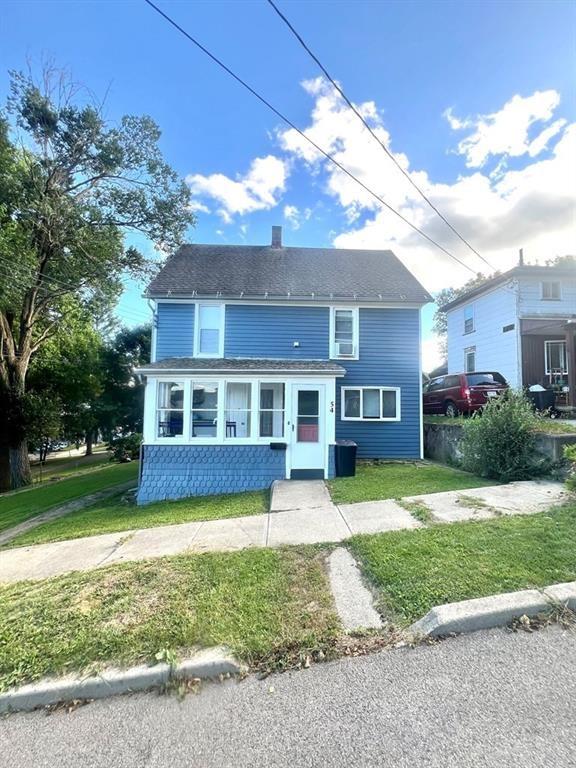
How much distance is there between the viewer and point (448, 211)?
9.88 m

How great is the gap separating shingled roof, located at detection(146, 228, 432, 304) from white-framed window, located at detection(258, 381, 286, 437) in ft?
11.4

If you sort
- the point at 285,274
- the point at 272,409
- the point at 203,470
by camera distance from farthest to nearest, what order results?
the point at 285,274
the point at 272,409
the point at 203,470

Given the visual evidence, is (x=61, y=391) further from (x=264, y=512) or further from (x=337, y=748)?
(x=337, y=748)

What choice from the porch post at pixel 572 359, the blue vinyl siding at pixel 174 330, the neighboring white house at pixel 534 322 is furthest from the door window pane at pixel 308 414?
the neighboring white house at pixel 534 322

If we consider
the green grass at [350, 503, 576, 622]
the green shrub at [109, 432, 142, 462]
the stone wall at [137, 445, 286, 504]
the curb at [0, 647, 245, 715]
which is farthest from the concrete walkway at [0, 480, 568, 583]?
the green shrub at [109, 432, 142, 462]

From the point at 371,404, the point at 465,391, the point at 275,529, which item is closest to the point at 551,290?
the point at 465,391

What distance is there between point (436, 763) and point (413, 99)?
448 inches

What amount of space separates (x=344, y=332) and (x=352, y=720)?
10946mm

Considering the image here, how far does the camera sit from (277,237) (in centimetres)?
1541

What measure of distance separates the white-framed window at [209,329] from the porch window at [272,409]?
2.51 m

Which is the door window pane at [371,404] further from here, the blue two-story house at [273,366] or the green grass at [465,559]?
the green grass at [465,559]

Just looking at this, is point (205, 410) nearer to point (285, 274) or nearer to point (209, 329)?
point (209, 329)

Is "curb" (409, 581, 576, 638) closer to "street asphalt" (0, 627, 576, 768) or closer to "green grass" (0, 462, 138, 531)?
"street asphalt" (0, 627, 576, 768)

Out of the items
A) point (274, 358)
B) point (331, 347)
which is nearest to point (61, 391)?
point (274, 358)
